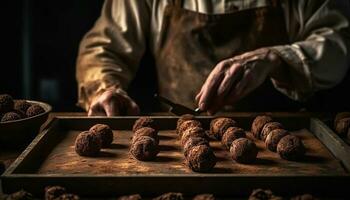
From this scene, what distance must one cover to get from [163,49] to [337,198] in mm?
1378

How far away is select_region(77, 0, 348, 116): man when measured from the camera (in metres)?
2.11

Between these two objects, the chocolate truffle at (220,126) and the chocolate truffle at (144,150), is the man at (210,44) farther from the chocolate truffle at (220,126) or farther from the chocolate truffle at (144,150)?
the chocolate truffle at (144,150)

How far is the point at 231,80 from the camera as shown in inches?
70.1

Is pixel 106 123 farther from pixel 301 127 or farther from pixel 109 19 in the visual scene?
pixel 109 19

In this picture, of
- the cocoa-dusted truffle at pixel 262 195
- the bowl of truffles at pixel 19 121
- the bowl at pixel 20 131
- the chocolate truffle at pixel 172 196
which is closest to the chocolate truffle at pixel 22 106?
the bowl of truffles at pixel 19 121

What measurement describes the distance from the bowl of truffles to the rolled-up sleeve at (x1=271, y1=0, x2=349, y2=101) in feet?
3.15

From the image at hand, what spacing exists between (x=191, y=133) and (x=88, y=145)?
296 millimetres

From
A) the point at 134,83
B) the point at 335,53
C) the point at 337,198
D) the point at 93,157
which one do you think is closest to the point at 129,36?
the point at 134,83

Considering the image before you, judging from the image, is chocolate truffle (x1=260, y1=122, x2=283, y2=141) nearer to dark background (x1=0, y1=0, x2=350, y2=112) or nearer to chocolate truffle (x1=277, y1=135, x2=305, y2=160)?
chocolate truffle (x1=277, y1=135, x2=305, y2=160)

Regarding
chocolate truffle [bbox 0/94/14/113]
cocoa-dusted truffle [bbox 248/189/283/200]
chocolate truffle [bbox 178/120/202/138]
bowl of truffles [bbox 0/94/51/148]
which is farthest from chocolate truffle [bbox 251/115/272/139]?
chocolate truffle [bbox 0/94/14/113]

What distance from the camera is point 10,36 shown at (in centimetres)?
288

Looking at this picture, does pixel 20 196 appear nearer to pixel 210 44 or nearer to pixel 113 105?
pixel 113 105

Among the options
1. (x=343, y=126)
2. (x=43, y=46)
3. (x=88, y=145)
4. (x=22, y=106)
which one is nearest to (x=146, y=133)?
(x=88, y=145)

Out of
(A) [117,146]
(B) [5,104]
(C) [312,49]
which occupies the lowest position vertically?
(A) [117,146]
